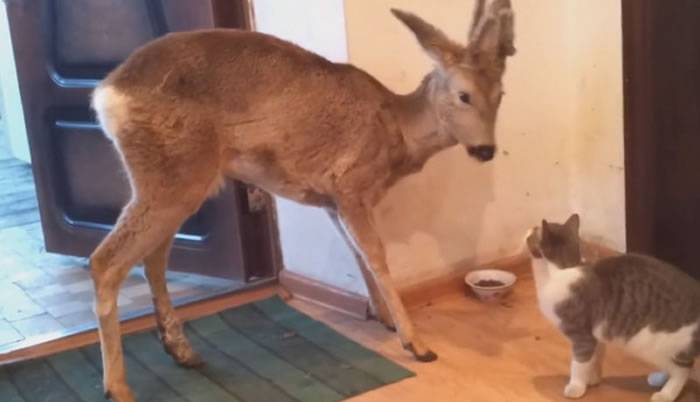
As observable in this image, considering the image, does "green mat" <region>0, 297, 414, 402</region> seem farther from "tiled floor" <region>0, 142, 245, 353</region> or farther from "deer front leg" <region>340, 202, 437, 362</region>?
"tiled floor" <region>0, 142, 245, 353</region>

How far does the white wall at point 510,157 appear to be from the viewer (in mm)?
2910

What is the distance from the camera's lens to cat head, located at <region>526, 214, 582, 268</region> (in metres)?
2.28

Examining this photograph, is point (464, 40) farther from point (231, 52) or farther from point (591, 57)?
point (231, 52)

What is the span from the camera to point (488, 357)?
8.54ft

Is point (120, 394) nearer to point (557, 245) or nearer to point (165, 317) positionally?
point (165, 317)

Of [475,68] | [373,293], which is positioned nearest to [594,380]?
[373,293]

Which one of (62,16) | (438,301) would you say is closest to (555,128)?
(438,301)

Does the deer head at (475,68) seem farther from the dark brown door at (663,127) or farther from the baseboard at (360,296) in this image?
the baseboard at (360,296)

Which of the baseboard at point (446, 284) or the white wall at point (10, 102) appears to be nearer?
the baseboard at point (446, 284)

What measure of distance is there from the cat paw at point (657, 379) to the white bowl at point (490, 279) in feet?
2.30

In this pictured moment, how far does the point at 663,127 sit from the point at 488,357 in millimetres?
898

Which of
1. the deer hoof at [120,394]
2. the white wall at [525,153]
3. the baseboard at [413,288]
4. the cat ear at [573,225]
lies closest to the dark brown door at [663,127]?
the white wall at [525,153]

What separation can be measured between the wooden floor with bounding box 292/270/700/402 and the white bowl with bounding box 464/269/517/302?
4 centimetres

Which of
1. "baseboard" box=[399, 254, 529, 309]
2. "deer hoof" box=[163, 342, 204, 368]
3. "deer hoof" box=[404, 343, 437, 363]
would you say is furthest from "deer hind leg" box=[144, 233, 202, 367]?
"baseboard" box=[399, 254, 529, 309]
